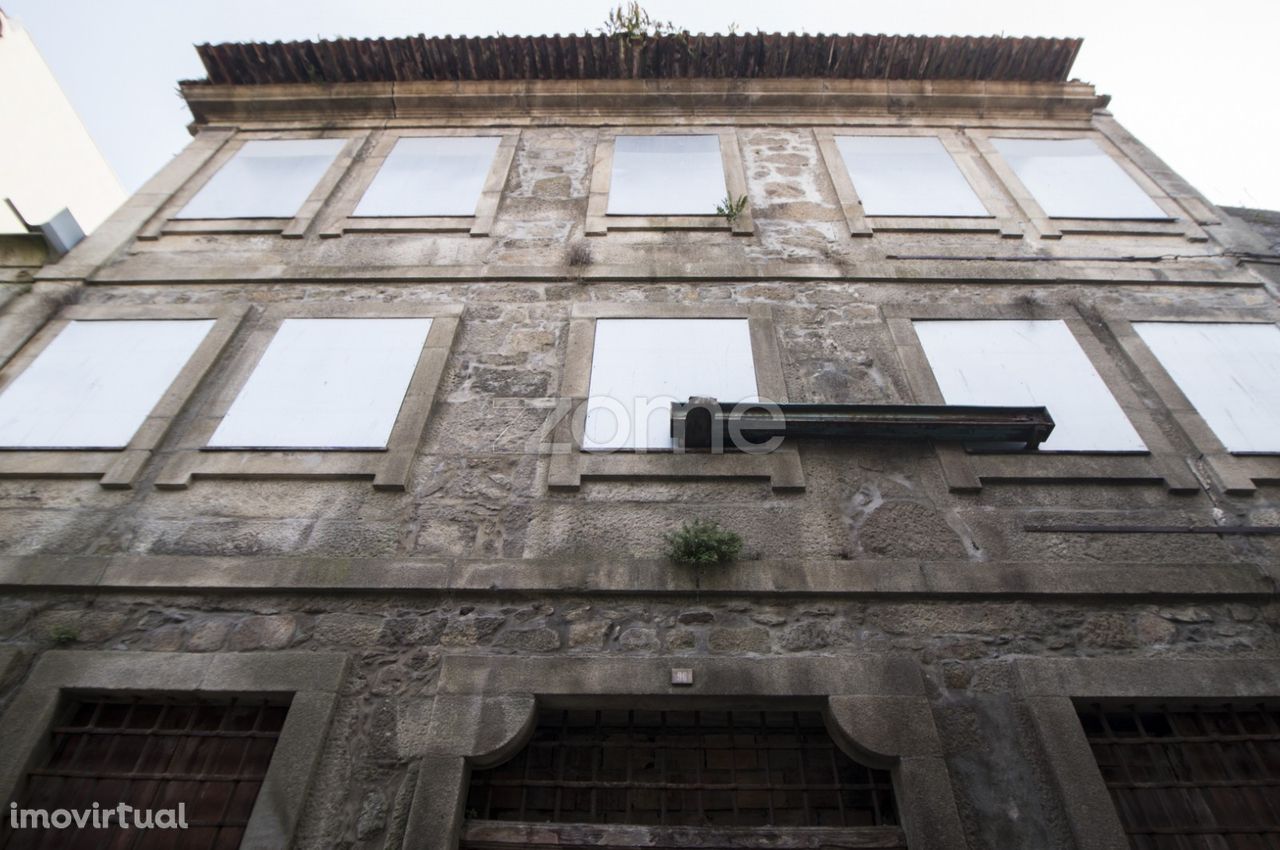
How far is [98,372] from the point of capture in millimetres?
5125

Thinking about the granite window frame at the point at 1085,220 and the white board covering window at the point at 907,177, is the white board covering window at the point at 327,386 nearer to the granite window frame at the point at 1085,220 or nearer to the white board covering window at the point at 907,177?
the white board covering window at the point at 907,177

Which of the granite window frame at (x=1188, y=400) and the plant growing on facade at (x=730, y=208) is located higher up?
the plant growing on facade at (x=730, y=208)

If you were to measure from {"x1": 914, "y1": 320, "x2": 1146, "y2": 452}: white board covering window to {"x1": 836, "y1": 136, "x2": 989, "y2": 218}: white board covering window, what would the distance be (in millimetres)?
1636

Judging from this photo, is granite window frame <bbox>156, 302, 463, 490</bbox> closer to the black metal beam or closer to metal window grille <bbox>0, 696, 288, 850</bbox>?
metal window grille <bbox>0, 696, 288, 850</bbox>

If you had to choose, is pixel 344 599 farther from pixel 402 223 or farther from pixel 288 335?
pixel 402 223

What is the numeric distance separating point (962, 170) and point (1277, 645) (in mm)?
5013

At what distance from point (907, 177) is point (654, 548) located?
5027mm

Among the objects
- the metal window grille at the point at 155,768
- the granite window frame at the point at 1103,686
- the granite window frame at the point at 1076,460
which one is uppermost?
the granite window frame at the point at 1076,460

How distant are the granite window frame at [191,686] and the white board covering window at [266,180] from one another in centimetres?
437

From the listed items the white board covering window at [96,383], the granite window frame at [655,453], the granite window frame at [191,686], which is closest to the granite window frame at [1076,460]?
the granite window frame at [655,453]

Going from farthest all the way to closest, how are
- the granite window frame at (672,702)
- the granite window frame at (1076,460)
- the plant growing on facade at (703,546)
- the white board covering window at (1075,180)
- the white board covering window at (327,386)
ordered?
the white board covering window at (1075,180), the white board covering window at (327,386), the granite window frame at (1076,460), the plant growing on facade at (703,546), the granite window frame at (672,702)

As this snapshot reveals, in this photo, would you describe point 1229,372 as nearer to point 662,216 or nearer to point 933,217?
point 933,217

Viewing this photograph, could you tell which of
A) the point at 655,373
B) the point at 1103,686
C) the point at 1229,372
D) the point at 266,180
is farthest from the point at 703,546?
the point at 266,180

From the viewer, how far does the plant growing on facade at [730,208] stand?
6383 mm
